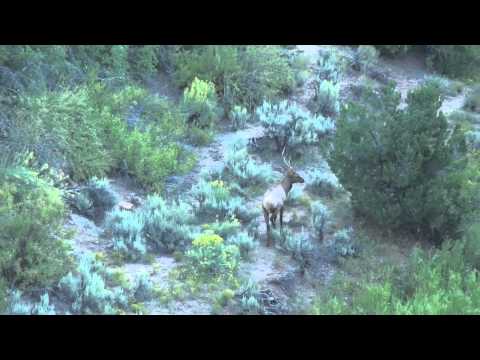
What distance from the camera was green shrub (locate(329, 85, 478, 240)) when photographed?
927 centimetres

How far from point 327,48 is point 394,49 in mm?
1801

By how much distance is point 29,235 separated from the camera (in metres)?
7.29

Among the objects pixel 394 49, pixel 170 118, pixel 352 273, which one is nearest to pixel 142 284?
pixel 352 273

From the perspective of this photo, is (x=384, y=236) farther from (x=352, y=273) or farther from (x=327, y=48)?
(x=327, y=48)

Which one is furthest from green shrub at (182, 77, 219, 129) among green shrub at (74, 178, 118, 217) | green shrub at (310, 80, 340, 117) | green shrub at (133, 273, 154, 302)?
green shrub at (133, 273, 154, 302)

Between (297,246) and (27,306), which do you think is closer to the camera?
(27,306)

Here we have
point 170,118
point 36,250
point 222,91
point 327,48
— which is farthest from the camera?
point 327,48

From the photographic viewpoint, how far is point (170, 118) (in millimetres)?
12219

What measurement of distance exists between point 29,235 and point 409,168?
16.4 ft

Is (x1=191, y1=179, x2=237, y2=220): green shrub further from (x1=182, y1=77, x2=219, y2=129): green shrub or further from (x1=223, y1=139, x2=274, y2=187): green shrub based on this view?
(x1=182, y1=77, x2=219, y2=129): green shrub

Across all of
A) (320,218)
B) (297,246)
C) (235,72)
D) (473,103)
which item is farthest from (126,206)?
(473,103)

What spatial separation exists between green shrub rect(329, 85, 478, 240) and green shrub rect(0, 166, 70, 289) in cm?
421

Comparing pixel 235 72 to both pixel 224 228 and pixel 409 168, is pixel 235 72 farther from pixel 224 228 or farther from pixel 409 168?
pixel 409 168
